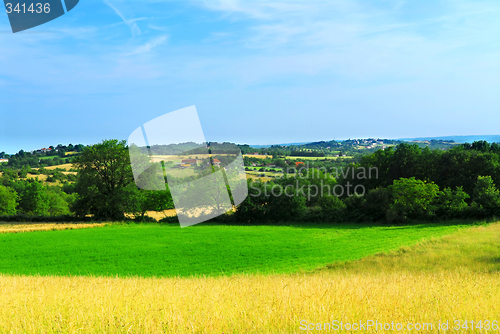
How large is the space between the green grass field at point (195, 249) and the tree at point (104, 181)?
7.90 m

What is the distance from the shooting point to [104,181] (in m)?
52.6

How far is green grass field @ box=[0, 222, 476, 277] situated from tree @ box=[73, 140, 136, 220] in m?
7.90

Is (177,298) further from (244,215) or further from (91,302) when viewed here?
(244,215)

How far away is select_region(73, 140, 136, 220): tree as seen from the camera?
5047 centimetres

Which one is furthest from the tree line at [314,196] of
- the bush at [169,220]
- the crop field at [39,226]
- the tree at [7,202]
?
the tree at [7,202]

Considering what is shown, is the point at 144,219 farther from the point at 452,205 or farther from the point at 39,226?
the point at 452,205

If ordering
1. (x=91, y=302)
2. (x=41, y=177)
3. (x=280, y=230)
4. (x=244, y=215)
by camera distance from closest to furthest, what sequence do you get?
(x=91, y=302), (x=280, y=230), (x=244, y=215), (x=41, y=177)

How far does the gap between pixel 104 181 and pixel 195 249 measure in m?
26.3

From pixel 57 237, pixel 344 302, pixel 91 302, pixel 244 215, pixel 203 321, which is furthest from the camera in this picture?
pixel 244 215

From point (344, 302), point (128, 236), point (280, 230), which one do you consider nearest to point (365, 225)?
point (280, 230)

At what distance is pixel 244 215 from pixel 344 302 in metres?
48.6

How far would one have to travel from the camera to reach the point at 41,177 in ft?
385

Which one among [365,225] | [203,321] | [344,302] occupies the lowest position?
[365,225]

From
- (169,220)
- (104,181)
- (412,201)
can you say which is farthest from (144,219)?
(412,201)
